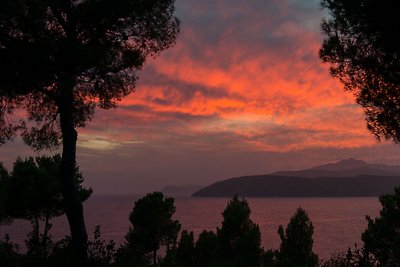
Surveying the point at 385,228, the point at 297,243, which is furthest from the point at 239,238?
the point at 385,228

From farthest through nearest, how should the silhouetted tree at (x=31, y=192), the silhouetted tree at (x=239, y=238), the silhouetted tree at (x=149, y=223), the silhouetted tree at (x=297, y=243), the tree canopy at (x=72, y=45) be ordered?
1. the silhouetted tree at (x=149, y=223)
2. the silhouetted tree at (x=239, y=238)
3. the silhouetted tree at (x=297, y=243)
4. the silhouetted tree at (x=31, y=192)
5. the tree canopy at (x=72, y=45)

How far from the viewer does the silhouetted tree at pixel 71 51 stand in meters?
12.4

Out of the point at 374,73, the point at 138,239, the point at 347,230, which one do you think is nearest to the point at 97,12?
the point at 374,73

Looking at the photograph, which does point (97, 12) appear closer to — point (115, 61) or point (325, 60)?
point (115, 61)

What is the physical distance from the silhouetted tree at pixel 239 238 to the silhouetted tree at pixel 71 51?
26532mm

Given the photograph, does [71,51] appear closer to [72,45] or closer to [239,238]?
[72,45]

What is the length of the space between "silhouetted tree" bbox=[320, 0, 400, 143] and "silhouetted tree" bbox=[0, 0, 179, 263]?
19.8ft

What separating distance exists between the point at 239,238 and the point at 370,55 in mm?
28821

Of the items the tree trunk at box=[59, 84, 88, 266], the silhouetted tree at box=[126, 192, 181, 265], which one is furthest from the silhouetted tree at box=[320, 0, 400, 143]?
the silhouetted tree at box=[126, 192, 181, 265]

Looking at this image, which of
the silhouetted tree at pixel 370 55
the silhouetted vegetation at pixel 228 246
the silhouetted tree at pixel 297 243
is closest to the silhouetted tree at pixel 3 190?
the silhouetted vegetation at pixel 228 246

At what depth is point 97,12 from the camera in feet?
42.6

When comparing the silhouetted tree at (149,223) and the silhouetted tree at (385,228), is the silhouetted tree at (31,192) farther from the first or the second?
the silhouetted tree at (385,228)

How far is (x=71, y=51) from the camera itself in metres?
12.6

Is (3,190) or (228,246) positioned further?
(228,246)
